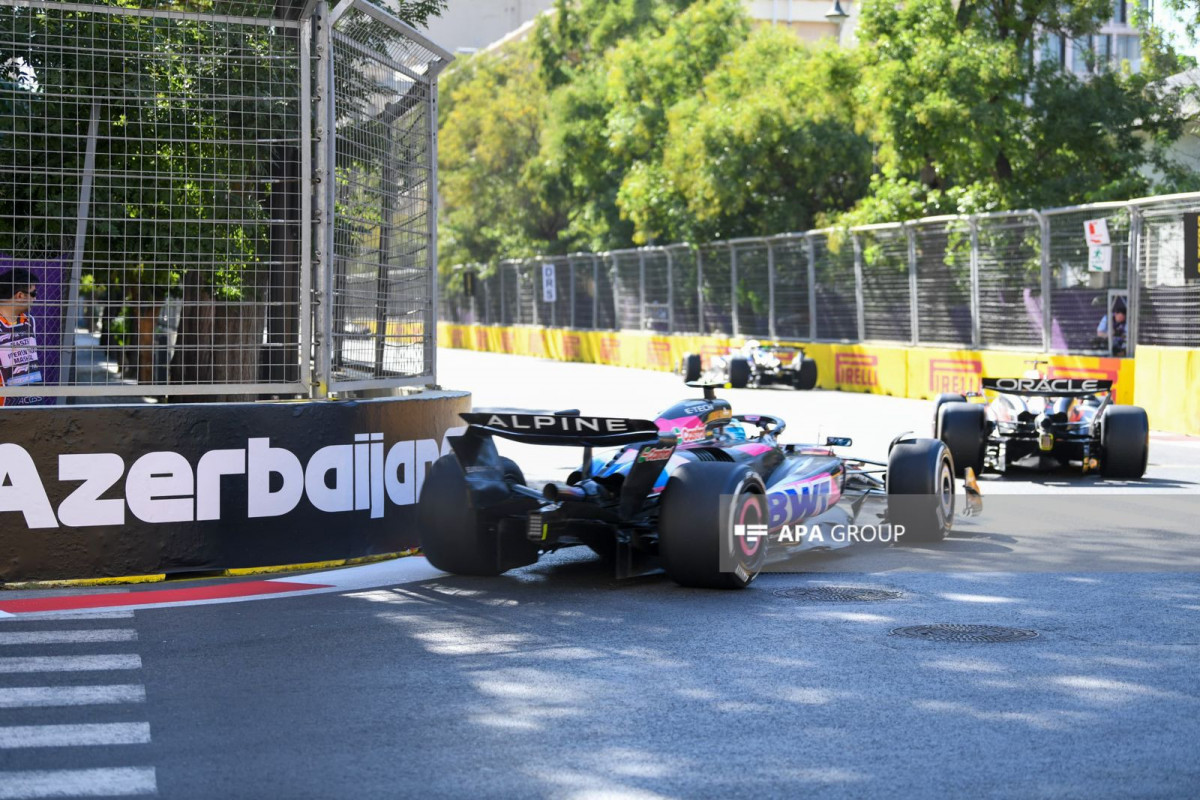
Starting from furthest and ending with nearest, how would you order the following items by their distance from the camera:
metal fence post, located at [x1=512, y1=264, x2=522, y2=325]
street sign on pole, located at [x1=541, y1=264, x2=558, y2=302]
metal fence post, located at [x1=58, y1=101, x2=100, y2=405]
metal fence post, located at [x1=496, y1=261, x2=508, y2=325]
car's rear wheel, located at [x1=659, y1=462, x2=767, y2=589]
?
metal fence post, located at [x1=496, y1=261, x2=508, y2=325] → metal fence post, located at [x1=512, y1=264, x2=522, y2=325] → street sign on pole, located at [x1=541, y1=264, x2=558, y2=302] → metal fence post, located at [x1=58, y1=101, x2=100, y2=405] → car's rear wheel, located at [x1=659, y1=462, x2=767, y2=589]

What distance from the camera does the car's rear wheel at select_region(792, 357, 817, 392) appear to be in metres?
30.0

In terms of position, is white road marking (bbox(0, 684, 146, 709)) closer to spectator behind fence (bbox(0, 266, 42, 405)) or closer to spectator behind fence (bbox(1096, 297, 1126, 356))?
spectator behind fence (bbox(0, 266, 42, 405))

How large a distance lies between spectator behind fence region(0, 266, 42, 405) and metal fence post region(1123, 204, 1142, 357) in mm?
15287

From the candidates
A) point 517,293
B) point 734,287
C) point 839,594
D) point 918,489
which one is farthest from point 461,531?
point 517,293

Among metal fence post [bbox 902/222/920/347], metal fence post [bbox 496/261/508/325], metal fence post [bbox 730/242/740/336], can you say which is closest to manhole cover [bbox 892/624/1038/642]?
metal fence post [bbox 902/222/920/347]

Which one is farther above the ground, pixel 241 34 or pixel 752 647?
pixel 241 34

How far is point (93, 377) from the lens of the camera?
31.8 ft

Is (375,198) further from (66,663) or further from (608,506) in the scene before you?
(66,663)

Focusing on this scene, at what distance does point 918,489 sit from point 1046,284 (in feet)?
47.9

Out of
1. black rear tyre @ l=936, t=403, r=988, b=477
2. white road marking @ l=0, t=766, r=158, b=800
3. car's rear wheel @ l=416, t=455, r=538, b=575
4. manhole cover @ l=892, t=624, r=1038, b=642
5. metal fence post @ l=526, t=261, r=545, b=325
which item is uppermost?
metal fence post @ l=526, t=261, r=545, b=325

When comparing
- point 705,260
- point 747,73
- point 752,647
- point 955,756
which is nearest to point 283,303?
point 752,647

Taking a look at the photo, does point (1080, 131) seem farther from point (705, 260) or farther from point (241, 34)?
point (241, 34)

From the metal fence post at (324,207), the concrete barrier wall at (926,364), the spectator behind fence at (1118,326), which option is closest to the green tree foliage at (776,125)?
the concrete barrier wall at (926,364)

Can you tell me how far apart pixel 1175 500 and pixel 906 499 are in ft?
11.7
